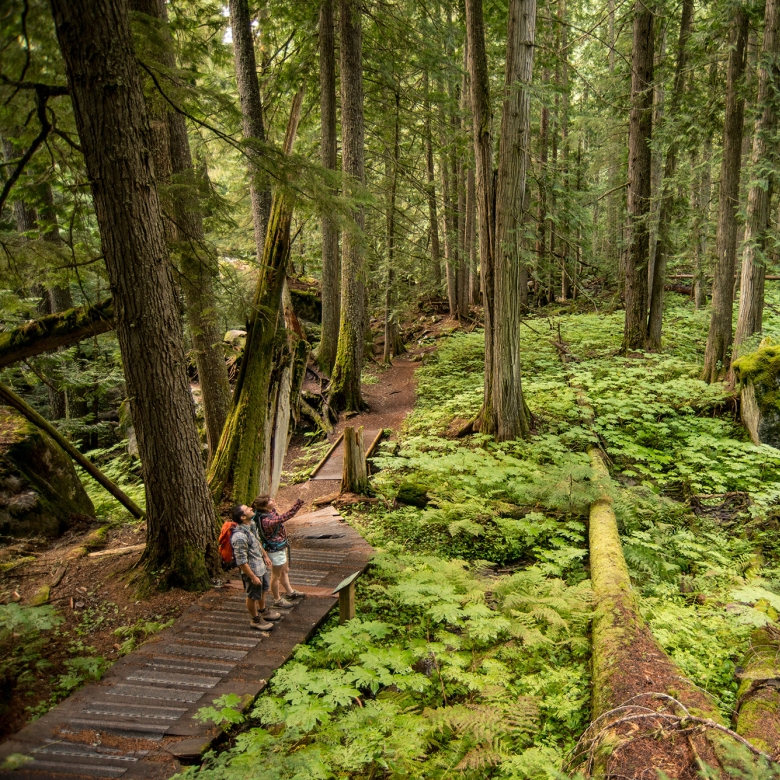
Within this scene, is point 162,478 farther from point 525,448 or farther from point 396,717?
point 525,448

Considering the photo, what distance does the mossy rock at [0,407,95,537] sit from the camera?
23.5ft

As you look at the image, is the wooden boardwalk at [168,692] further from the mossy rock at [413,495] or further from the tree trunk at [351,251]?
the tree trunk at [351,251]

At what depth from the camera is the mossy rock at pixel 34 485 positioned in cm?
718

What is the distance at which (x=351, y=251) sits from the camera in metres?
12.9

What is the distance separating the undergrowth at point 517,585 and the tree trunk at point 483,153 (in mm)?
1835

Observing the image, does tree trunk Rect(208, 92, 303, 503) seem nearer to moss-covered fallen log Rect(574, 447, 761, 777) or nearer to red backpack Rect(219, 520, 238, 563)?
red backpack Rect(219, 520, 238, 563)

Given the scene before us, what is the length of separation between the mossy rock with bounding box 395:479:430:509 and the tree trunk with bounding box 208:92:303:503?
7.21 feet

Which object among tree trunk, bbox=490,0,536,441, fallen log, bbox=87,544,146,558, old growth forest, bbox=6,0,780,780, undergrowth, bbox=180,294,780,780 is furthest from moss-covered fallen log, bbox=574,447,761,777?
fallen log, bbox=87,544,146,558

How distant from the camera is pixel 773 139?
389 inches

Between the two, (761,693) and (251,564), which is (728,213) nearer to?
(761,693)

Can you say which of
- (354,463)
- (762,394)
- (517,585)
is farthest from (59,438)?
(762,394)

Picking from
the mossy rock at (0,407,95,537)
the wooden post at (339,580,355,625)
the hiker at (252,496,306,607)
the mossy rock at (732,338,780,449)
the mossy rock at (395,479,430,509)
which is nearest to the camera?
the wooden post at (339,580,355,625)

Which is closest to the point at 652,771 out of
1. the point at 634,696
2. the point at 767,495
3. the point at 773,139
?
the point at 634,696

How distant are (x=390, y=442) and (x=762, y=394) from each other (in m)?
6.90
